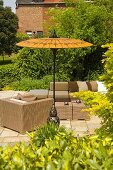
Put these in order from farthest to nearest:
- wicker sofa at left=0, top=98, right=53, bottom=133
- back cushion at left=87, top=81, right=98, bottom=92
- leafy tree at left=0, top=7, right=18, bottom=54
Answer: leafy tree at left=0, top=7, right=18, bottom=54 < back cushion at left=87, top=81, right=98, bottom=92 < wicker sofa at left=0, top=98, right=53, bottom=133

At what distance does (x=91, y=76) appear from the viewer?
68.7ft

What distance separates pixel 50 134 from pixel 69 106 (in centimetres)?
434

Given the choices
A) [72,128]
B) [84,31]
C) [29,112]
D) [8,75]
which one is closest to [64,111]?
[72,128]

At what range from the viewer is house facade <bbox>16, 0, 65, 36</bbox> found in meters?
47.0

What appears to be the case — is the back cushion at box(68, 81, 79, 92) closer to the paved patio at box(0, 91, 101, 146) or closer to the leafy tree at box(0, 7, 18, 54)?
the paved patio at box(0, 91, 101, 146)

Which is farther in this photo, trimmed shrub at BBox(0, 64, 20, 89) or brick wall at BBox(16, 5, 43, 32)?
brick wall at BBox(16, 5, 43, 32)

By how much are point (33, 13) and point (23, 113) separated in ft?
127

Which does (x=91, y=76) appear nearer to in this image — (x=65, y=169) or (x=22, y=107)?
(x=22, y=107)

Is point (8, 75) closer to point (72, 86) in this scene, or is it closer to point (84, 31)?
point (84, 31)

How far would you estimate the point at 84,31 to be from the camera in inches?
786

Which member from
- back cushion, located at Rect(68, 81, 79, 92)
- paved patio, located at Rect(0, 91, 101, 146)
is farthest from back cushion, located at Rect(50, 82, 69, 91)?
paved patio, located at Rect(0, 91, 101, 146)

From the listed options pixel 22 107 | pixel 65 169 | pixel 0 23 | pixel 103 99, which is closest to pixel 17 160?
pixel 65 169

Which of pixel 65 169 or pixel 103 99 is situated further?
pixel 103 99

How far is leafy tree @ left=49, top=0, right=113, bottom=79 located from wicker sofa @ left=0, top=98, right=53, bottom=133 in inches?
347
